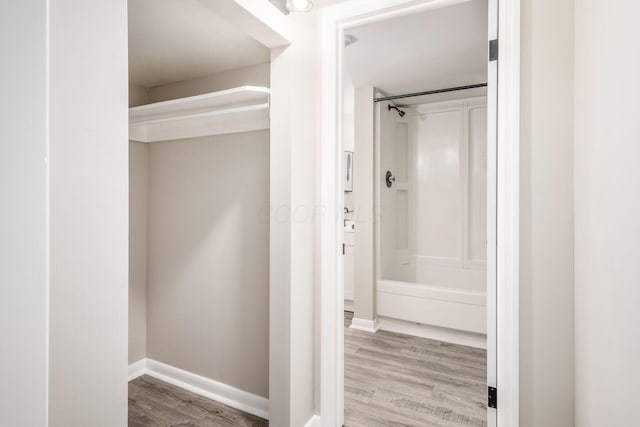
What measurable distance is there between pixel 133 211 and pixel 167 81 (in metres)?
1.00

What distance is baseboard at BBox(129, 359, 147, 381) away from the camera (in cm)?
247

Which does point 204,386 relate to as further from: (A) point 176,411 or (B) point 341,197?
(B) point 341,197

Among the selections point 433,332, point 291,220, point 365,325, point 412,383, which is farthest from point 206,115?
point 433,332

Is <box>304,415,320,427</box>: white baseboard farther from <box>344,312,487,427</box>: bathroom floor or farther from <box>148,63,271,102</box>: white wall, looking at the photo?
<box>148,63,271,102</box>: white wall

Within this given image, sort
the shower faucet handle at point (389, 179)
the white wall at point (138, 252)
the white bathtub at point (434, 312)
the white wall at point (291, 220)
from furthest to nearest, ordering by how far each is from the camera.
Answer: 1. the shower faucet handle at point (389, 179)
2. the white bathtub at point (434, 312)
3. the white wall at point (138, 252)
4. the white wall at point (291, 220)

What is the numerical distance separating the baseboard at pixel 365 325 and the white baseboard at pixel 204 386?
1525 mm

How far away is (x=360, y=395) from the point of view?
218 cm

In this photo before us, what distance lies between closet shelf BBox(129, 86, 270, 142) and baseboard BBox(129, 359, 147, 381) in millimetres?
1694

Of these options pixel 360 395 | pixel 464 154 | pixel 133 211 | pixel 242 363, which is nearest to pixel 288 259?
pixel 242 363

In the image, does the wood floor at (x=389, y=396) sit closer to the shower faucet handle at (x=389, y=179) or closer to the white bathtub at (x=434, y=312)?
the white bathtub at (x=434, y=312)

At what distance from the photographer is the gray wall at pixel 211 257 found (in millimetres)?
2084

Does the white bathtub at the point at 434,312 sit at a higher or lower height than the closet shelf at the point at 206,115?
lower

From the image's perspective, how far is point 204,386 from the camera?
229cm

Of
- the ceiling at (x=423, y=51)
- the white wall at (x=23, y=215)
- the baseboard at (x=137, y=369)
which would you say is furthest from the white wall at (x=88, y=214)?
the baseboard at (x=137, y=369)
